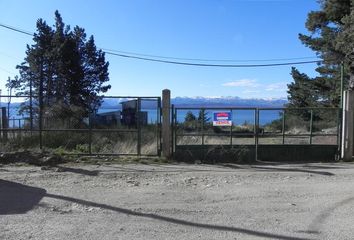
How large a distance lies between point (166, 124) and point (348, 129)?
6183mm

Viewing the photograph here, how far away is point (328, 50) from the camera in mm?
37750

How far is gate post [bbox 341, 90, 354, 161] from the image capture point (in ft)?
51.4

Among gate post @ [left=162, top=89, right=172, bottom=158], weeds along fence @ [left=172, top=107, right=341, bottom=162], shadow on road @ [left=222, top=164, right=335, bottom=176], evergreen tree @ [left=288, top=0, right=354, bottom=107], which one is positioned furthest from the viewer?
evergreen tree @ [left=288, top=0, right=354, bottom=107]

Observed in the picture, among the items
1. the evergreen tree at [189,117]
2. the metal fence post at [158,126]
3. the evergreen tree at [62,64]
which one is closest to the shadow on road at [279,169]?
the metal fence post at [158,126]

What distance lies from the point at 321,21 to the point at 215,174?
30.2 metres

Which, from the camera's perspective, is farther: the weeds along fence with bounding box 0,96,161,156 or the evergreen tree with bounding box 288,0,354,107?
the evergreen tree with bounding box 288,0,354,107

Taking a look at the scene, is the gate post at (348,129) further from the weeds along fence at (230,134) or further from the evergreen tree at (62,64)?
the evergreen tree at (62,64)

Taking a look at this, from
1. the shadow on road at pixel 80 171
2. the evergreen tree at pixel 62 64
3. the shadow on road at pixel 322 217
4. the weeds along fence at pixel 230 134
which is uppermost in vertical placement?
the evergreen tree at pixel 62 64

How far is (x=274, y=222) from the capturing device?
289 inches

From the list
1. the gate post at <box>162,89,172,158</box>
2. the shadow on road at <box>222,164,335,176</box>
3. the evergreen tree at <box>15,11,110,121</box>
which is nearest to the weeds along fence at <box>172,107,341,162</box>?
the gate post at <box>162,89,172,158</box>

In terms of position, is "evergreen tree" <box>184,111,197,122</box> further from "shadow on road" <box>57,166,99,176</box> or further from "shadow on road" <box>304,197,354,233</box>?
"shadow on road" <box>304,197,354,233</box>

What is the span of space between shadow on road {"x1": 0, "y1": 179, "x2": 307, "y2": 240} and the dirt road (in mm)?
15

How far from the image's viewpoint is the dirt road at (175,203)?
6.78m

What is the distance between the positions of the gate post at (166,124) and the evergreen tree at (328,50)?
692 inches
